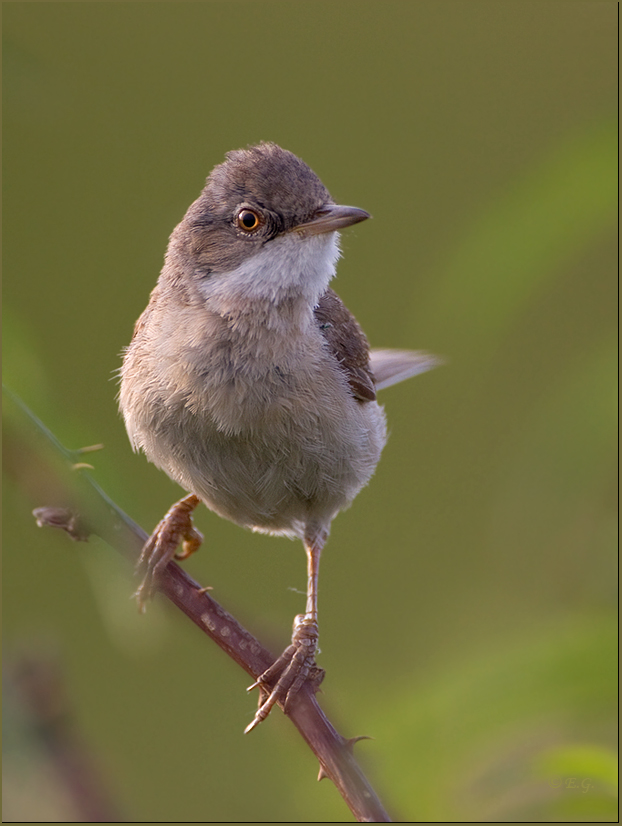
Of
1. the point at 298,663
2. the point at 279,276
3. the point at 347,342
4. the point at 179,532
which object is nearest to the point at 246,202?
the point at 279,276

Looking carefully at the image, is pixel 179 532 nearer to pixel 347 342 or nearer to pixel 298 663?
pixel 298 663

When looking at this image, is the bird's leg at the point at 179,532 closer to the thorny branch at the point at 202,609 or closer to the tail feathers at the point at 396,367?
the thorny branch at the point at 202,609

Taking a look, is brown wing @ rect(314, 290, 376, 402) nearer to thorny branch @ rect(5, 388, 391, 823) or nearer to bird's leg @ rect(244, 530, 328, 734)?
bird's leg @ rect(244, 530, 328, 734)

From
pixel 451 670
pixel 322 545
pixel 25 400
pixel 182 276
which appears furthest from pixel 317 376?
pixel 25 400

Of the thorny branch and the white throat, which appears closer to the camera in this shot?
the thorny branch

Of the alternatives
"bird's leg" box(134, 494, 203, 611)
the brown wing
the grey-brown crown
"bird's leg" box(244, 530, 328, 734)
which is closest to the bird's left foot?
"bird's leg" box(244, 530, 328, 734)

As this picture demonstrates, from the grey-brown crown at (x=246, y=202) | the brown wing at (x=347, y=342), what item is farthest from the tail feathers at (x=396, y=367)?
the grey-brown crown at (x=246, y=202)
